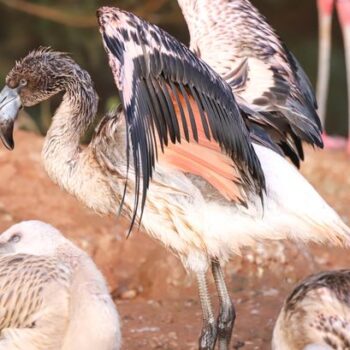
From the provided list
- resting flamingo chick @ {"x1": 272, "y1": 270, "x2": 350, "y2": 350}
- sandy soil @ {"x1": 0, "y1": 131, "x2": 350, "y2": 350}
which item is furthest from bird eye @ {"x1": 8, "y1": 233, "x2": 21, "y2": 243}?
resting flamingo chick @ {"x1": 272, "y1": 270, "x2": 350, "y2": 350}

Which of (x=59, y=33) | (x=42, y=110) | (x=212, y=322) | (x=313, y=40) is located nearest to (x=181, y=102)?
(x=212, y=322)

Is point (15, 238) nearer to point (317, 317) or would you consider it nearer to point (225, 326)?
point (225, 326)

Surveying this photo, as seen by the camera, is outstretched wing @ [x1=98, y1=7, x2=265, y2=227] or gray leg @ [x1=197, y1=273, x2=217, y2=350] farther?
gray leg @ [x1=197, y1=273, x2=217, y2=350]

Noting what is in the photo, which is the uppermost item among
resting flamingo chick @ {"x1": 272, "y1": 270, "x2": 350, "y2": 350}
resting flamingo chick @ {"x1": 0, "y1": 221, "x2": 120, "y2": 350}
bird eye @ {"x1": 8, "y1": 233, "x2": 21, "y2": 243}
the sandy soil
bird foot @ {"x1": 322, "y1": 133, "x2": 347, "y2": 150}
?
bird eye @ {"x1": 8, "y1": 233, "x2": 21, "y2": 243}

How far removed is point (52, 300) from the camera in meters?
4.51

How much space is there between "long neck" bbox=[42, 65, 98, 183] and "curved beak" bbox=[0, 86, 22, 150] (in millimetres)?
169

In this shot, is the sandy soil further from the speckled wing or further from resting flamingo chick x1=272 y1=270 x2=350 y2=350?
the speckled wing

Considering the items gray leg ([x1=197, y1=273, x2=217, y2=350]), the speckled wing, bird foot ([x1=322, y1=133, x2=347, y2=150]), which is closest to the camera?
the speckled wing

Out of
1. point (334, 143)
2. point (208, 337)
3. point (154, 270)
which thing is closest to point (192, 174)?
point (208, 337)

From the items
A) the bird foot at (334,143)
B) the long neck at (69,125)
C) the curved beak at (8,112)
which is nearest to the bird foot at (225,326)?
the long neck at (69,125)

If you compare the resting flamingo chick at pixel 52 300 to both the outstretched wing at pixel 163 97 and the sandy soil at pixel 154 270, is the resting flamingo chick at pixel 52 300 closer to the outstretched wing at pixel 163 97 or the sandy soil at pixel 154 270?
the outstretched wing at pixel 163 97

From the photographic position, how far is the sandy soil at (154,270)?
5559 millimetres

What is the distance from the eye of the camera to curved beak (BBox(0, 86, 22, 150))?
4852mm

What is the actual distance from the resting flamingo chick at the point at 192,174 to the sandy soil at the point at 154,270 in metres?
0.51
